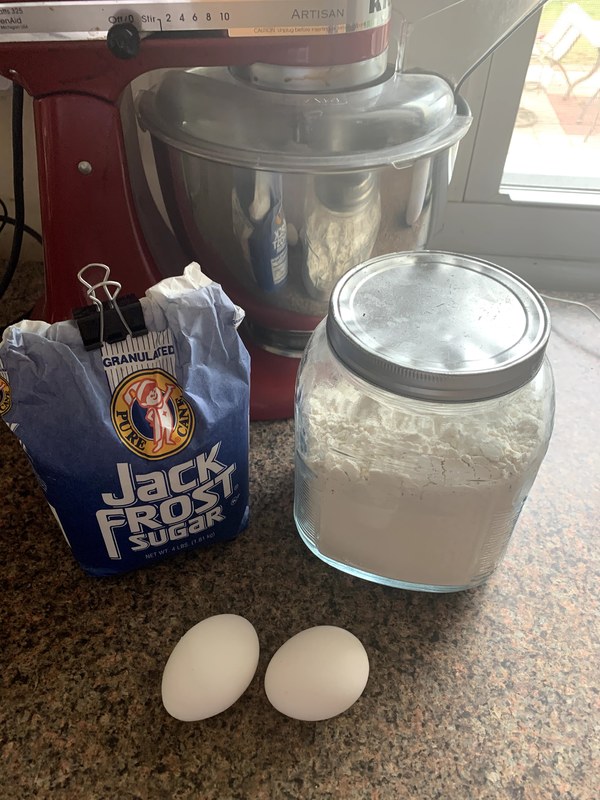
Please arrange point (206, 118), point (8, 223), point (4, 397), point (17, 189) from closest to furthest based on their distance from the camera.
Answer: point (4, 397) → point (206, 118) → point (17, 189) → point (8, 223)

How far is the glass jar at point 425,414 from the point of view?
516 mm

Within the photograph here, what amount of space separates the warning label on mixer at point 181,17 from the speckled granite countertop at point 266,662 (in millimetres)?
432

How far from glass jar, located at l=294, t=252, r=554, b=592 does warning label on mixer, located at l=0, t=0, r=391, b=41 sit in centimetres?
21

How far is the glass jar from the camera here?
516mm

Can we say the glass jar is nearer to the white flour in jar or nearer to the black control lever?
the white flour in jar

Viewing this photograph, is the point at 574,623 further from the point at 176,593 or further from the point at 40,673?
the point at 40,673

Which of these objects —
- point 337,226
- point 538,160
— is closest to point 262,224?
point 337,226

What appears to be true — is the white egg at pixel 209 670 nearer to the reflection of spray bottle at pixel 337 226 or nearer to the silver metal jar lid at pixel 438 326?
the silver metal jar lid at pixel 438 326

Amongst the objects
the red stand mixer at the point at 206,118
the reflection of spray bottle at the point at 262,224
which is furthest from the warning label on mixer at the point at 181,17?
the reflection of spray bottle at the point at 262,224

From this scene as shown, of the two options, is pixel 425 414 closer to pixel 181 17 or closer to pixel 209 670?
pixel 209 670

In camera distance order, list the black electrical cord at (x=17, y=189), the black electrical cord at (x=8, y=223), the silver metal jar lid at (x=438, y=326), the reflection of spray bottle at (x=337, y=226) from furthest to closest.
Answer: the black electrical cord at (x=8, y=223), the black electrical cord at (x=17, y=189), the reflection of spray bottle at (x=337, y=226), the silver metal jar lid at (x=438, y=326)

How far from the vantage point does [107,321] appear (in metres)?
0.52

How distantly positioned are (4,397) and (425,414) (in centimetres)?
32

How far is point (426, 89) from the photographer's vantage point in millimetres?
679
